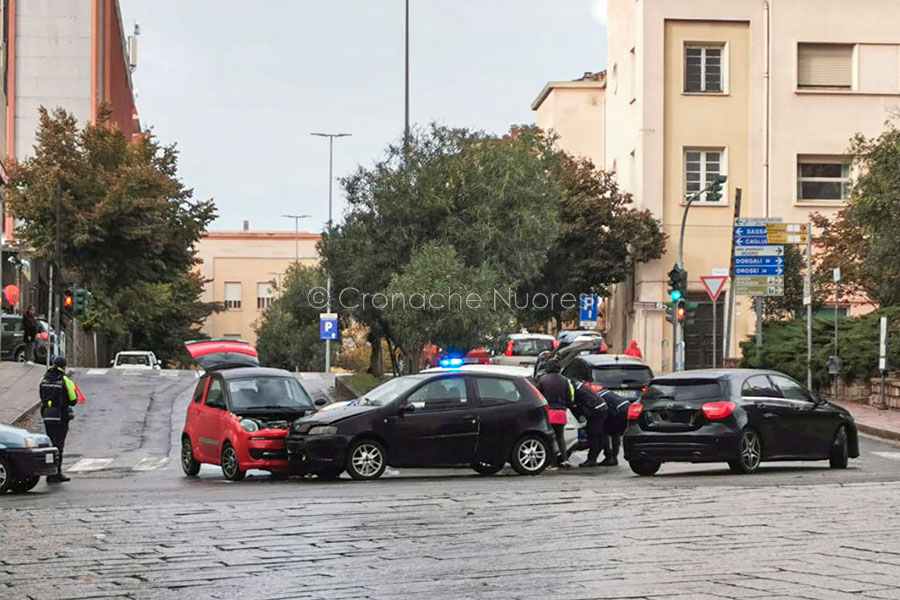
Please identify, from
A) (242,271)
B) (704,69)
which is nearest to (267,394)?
(704,69)

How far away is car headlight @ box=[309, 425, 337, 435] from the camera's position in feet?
73.1

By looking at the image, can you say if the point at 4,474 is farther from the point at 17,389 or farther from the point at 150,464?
the point at 17,389

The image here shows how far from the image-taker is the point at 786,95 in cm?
5956

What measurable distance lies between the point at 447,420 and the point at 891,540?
991 centimetres

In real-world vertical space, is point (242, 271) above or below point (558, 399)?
above

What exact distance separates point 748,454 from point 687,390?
1201 mm

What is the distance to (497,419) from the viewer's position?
75.3 ft

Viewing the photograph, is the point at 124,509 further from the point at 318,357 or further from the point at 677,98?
the point at 318,357

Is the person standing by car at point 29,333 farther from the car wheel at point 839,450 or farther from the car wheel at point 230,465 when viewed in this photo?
the car wheel at point 839,450

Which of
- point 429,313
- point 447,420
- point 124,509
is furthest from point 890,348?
point 124,509

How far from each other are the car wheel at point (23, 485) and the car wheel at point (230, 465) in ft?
10.2

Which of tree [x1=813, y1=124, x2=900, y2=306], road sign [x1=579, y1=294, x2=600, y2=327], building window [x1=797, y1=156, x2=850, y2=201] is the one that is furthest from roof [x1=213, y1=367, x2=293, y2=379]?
building window [x1=797, y1=156, x2=850, y2=201]

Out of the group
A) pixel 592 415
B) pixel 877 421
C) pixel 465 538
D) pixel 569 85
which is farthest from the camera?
pixel 569 85

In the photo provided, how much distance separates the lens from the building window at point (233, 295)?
450 ft
